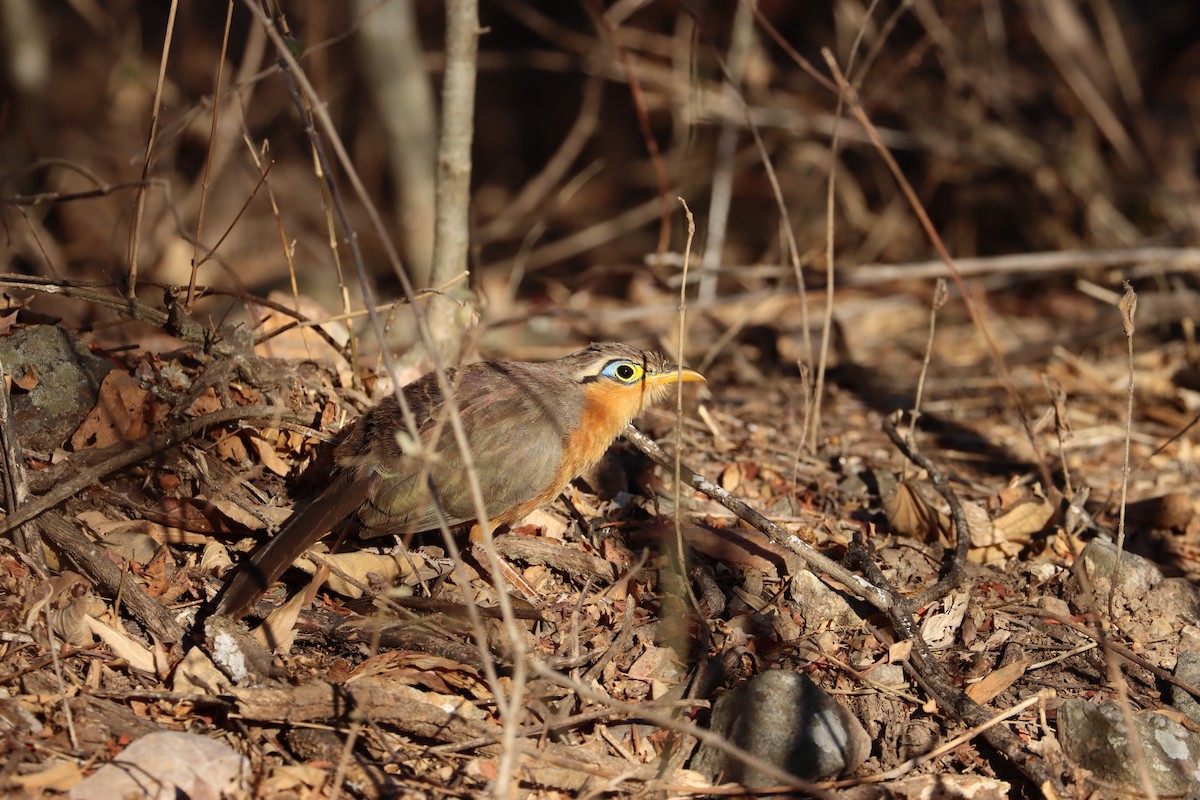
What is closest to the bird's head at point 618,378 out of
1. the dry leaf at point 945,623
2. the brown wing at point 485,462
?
the brown wing at point 485,462

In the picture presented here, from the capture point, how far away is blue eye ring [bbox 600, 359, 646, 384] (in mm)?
4852

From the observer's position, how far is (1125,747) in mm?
3701

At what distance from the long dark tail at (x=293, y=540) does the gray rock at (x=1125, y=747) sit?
109 inches

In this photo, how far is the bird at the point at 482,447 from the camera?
13.2 ft

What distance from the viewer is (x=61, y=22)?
14.7 meters

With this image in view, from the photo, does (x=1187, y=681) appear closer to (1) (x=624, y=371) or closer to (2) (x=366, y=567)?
(1) (x=624, y=371)

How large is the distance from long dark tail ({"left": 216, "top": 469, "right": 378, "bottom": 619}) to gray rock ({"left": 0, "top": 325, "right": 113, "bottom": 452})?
3.25 feet

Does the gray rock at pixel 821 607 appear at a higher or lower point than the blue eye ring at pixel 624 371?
lower

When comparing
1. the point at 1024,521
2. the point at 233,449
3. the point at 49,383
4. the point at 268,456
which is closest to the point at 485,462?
the point at 268,456

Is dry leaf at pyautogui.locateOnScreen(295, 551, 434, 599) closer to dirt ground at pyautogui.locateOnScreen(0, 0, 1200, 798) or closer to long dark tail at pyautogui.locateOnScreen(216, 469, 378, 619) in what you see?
dirt ground at pyautogui.locateOnScreen(0, 0, 1200, 798)

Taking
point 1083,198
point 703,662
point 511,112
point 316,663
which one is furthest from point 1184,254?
point 511,112

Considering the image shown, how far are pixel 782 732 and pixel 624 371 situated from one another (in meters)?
1.84

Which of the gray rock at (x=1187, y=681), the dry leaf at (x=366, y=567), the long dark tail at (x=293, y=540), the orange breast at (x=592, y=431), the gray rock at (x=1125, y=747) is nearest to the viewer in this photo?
the gray rock at (x=1125, y=747)

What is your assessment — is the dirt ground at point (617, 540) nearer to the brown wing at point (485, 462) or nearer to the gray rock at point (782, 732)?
the gray rock at point (782, 732)
